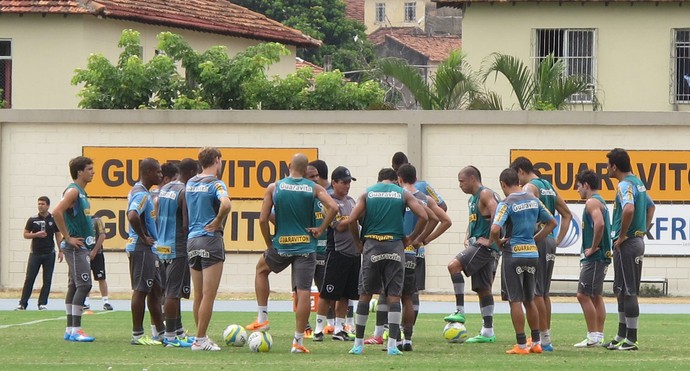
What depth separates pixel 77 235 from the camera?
51.7ft

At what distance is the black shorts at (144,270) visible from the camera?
50.0ft

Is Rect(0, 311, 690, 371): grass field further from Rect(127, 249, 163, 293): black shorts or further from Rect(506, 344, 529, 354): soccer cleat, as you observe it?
Rect(127, 249, 163, 293): black shorts

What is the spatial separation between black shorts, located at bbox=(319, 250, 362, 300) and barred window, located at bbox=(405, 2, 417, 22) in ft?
373

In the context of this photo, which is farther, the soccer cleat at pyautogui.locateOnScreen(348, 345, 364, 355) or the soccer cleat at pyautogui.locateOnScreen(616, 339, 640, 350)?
the soccer cleat at pyautogui.locateOnScreen(616, 339, 640, 350)

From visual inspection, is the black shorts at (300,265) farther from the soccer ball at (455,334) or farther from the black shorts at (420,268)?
the soccer ball at (455,334)

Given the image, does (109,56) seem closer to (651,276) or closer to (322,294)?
(651,276)

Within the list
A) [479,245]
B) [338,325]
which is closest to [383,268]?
[479,245]

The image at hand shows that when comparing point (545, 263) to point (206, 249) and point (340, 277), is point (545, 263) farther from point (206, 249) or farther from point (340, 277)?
point (206, 249)

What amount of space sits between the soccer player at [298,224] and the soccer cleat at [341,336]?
5.41 ft

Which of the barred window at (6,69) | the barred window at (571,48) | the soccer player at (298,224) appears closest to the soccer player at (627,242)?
the soccer player at (298,224)

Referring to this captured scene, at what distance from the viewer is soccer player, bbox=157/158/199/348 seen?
14859 millimetres

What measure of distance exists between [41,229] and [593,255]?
11375mm

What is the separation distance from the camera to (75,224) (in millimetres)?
15742

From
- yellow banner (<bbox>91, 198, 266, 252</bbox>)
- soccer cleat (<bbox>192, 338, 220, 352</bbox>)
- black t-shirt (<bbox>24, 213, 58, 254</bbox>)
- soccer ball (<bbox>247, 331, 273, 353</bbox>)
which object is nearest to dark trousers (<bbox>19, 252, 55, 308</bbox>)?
black t-shirt (<bbox>24, 213, 58, 254</bbox>)
